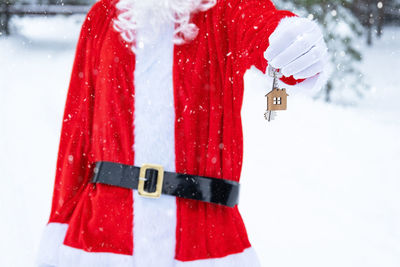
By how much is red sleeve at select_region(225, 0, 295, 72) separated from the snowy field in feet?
0.55

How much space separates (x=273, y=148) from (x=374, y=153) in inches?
45.5

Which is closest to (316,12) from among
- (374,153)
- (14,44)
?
(374,153)

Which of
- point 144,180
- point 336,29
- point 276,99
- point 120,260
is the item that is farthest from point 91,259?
point 336,29

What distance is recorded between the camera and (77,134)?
1.34 m

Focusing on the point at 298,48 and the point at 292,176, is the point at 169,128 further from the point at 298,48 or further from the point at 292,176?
the point at 292,176

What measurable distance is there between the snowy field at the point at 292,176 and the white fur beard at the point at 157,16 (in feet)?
1.18

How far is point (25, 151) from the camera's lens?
3.88 meters

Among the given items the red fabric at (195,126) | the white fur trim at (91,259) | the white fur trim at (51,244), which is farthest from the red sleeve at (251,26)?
the white fur trim at (51,244)

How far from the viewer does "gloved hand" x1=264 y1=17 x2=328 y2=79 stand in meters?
0.97

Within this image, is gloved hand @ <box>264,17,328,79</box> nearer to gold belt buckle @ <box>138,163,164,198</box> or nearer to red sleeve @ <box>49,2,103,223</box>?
gold belt buckle @ <box>138,163,164,198</box>

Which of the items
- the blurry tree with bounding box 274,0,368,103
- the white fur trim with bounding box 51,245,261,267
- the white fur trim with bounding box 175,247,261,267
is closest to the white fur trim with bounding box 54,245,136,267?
the white fur trim with bounding box 51,245,261,267

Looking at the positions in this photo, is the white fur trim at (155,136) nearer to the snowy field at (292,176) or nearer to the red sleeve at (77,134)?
the red sleeve at (77,134)

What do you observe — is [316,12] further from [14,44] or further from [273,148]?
[14,44]

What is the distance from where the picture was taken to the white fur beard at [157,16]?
1.19m
